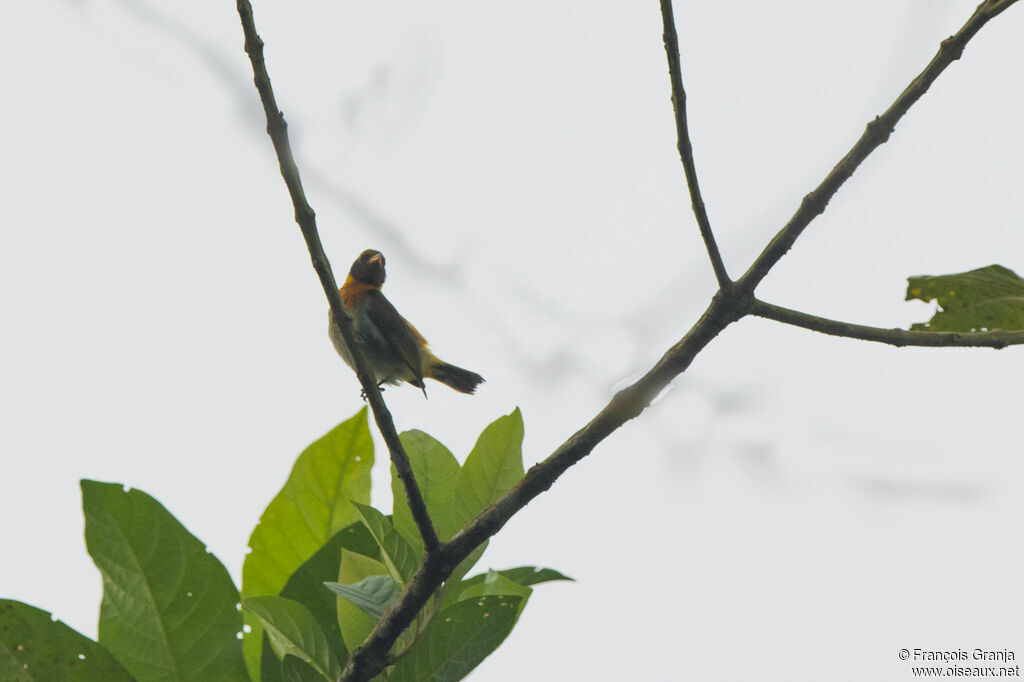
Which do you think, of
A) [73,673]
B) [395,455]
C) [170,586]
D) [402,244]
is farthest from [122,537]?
[402,244]

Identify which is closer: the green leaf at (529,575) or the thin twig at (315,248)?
the thin twig at (315,248)

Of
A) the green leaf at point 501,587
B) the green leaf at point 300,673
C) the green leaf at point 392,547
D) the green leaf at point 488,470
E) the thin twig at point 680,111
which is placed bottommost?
the green leaf at point 300,673

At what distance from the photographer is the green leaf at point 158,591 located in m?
2.71

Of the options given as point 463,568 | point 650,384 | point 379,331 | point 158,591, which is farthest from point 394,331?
point 650,384

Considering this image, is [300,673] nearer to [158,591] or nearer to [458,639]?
[458,639]

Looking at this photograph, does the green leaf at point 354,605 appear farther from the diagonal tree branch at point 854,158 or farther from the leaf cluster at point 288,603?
the diagonal tree branch at point 854,158

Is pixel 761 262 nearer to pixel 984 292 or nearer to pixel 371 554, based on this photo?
pixel 984 292

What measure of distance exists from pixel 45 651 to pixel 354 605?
831 millimetres

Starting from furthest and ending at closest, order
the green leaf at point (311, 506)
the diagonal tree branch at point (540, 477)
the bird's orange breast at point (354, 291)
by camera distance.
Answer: the bird's orange breast at point (354, 291) → the green leaf at point (311, 506) → the diagonal tree branch at point (540, 477)

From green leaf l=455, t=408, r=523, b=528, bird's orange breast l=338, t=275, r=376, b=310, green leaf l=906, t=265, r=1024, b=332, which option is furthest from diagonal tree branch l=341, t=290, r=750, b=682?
bird's orange breast l=338, t=275, r=376, b=310

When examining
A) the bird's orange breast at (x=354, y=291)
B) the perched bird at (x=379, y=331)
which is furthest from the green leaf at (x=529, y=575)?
the bird's orange breast at (x=354, y=291)

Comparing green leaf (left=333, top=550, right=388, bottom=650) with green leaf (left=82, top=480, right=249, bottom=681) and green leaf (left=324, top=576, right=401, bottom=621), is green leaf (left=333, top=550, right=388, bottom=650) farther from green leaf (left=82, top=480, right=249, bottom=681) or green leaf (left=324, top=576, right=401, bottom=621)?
green leaf (left=82, top=480, right=249, bottom=681)

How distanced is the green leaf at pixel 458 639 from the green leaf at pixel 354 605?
0.62ft

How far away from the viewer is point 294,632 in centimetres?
254
